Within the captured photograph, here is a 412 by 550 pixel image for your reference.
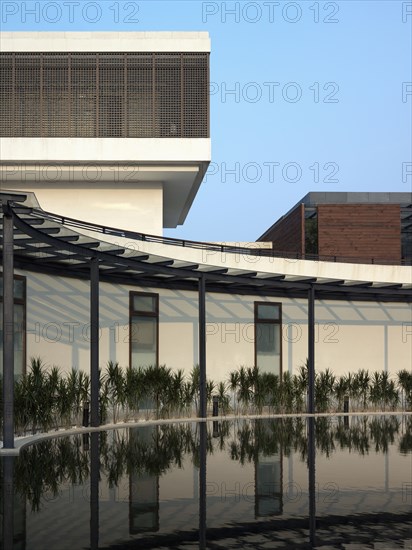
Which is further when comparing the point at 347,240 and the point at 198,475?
the point at 347,240

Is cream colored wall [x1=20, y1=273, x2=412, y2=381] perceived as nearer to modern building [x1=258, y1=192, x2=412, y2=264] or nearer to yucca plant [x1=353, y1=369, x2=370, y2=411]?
yucca plant [x1=353, y1=369, x2=370, y2=411]

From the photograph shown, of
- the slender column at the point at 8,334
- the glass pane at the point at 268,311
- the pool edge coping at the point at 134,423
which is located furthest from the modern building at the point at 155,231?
the slender column at the point at 8,334

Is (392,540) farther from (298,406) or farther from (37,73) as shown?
(37,73)

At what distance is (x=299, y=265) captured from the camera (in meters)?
32.2

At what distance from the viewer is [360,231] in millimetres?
40438

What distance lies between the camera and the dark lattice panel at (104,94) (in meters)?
35.3

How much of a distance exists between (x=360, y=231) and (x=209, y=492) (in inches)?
1139

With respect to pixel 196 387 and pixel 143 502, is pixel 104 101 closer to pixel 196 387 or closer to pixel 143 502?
pixel 196 387

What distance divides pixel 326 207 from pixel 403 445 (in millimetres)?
22151

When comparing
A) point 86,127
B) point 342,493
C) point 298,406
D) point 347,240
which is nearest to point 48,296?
point 298,406

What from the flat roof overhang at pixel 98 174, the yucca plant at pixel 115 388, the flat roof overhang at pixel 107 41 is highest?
the flat roof overhang at pixel 107 41

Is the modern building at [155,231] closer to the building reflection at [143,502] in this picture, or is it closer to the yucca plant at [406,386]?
the yucca plant at [406,386]

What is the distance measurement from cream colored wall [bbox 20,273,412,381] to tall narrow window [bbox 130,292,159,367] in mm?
219

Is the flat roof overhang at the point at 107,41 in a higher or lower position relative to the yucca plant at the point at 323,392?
higher
